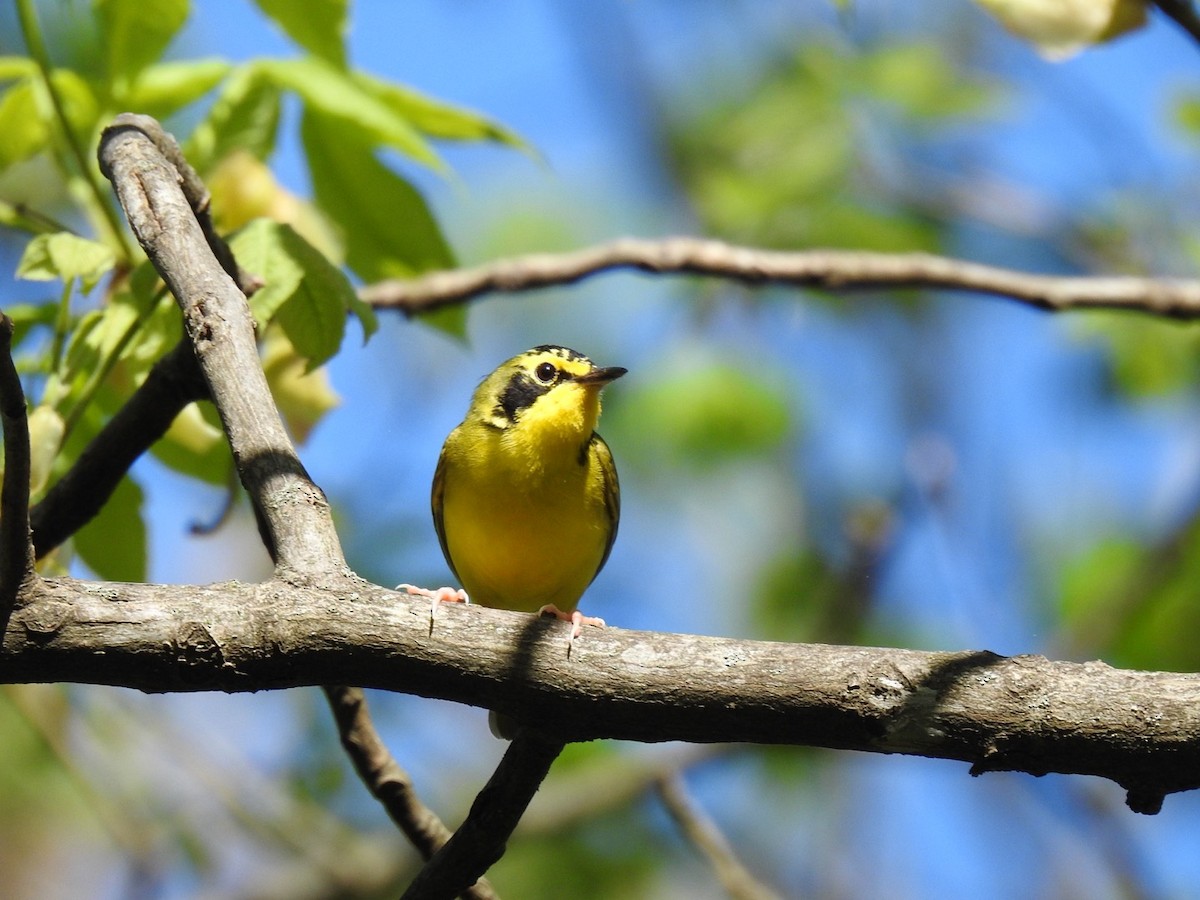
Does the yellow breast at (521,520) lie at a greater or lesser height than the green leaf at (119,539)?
lesser

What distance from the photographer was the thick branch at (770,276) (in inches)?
179

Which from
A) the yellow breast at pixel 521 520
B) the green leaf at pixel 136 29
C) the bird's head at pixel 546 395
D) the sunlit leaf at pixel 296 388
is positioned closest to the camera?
the sunlit leaf at pixel 296 388

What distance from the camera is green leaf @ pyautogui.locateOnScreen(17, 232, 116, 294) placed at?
290cm

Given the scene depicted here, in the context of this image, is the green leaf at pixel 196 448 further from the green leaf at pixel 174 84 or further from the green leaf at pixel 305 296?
the green leaf at pixel 174 84

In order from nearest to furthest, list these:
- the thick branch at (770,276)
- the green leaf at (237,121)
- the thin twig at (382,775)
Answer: the thin twig at (382,775)
the green leaf at (237,121)
the thick branch at (770,276)

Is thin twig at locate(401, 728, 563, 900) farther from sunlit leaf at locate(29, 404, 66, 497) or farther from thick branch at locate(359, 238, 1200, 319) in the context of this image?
thick branch at locate(359, 238, 1200, 319)

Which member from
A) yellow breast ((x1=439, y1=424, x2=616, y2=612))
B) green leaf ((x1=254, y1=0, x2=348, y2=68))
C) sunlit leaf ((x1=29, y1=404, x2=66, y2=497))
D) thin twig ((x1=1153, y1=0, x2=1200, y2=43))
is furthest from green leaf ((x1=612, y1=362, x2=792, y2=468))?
sunlit leaf ((x1=29, y1=404, x2=66, y2=497))

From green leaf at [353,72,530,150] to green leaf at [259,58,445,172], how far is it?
0.48 ft

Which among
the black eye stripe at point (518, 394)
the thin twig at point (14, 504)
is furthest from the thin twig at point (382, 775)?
the black eye stripe at point (518, 394)

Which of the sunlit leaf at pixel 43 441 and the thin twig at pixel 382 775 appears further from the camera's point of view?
the thin twig at pixel 382 775

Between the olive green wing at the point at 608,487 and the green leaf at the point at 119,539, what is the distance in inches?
108

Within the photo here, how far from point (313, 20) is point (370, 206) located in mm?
581

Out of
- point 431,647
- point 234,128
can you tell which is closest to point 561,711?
point 431,647

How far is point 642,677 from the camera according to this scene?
250 cm
